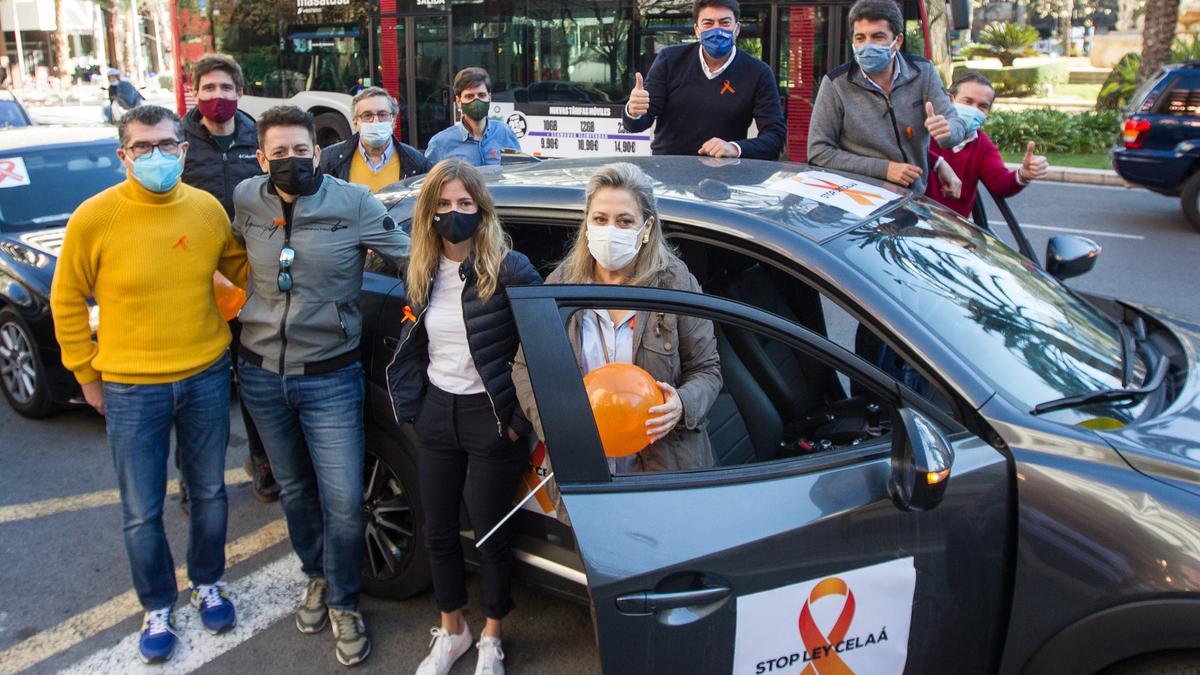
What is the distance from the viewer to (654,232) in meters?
2.79

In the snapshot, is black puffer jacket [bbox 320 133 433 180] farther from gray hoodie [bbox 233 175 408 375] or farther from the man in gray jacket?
the man in gray jacket

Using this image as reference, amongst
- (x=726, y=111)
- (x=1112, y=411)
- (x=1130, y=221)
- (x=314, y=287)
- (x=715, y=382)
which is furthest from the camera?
(x=1130, y=221)

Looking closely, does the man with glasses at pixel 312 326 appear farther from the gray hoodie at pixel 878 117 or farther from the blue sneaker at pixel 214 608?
the gray hoodie at pixel 878 117

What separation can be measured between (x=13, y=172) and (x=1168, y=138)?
10200 mm

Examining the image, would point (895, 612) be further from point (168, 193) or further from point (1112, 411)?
point (168, 193)

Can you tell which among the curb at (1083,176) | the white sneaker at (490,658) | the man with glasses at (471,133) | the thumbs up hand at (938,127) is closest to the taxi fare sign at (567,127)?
the man with glasses at (471,133)

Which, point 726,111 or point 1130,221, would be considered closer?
point 726,111

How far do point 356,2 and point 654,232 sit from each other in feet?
37.6

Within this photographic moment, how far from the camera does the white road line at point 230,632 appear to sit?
329 centimetres

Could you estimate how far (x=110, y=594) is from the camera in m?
3.77

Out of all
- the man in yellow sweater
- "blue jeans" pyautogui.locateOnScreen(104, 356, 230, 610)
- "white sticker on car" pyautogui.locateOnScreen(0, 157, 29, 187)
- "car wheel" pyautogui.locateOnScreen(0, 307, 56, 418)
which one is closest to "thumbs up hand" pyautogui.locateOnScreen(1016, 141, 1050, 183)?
the man in yellow sweater

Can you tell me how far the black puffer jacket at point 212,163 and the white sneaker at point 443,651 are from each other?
2185mm

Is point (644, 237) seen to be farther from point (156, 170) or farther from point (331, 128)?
point (331, 128)

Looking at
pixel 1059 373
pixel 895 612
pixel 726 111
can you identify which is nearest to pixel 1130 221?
pixel 726 111
